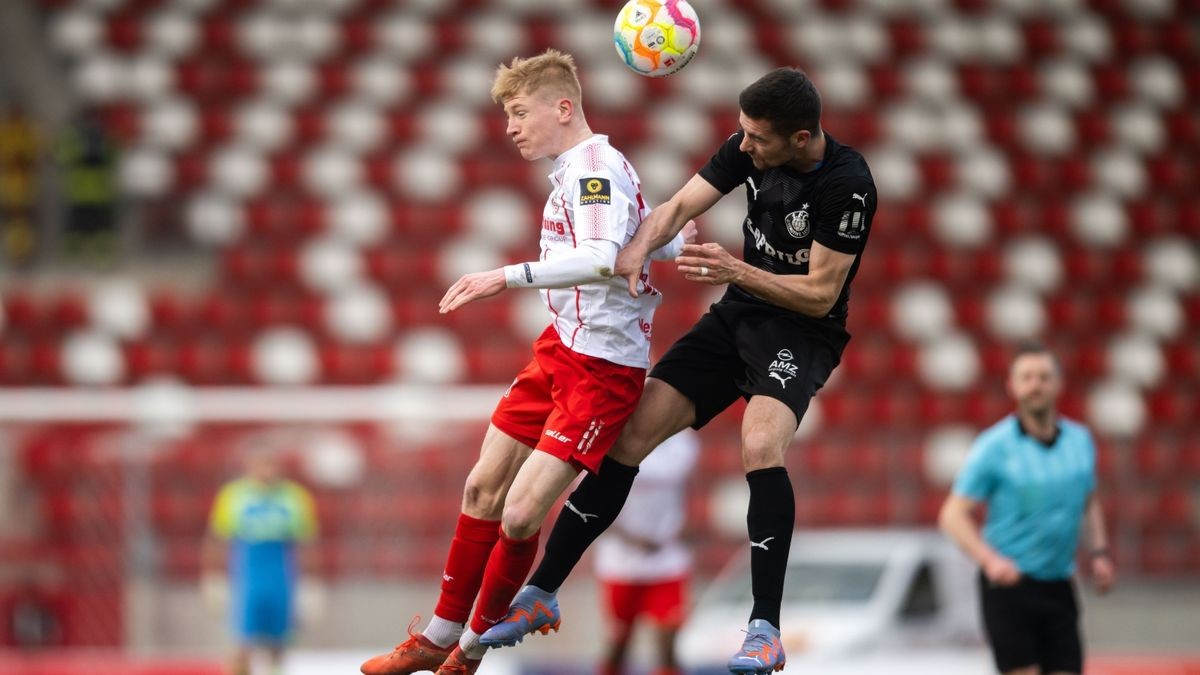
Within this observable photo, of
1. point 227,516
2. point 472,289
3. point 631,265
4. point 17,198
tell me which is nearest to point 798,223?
point 631,265

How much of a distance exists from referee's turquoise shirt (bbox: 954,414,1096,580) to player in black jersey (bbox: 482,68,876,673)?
2203mm

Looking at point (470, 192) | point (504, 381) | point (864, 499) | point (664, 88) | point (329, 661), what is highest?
point (664, 88)

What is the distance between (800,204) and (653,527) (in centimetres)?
477

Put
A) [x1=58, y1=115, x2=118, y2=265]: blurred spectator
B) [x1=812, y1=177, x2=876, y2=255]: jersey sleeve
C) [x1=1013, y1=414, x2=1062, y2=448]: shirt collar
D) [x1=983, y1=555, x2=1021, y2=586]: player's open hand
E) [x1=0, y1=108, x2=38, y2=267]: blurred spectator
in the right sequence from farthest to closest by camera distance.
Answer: [x1=0, y1=108, x2=38, y2=267]: blurred spectator, [x1=58, y1=115, x2=118, y2=265]: blurred spectator, [x1=1013, y1=414, x2=1062, y2=448]: shirt collar, [x1=983, y1=555, x2=1021, y2=586]: player's open hand, [x1=812, y1=177, x2=876, y2=255]: jersey sleeve

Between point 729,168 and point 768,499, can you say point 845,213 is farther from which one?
point 768,499

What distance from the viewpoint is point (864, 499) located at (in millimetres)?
12812

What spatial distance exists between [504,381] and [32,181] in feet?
16.3

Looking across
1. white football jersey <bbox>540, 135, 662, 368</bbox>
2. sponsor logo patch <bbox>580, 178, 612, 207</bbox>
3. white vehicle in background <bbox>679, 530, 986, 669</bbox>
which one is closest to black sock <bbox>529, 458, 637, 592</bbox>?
white football jersey <bbox>540, 135, 662, 368</bbox>

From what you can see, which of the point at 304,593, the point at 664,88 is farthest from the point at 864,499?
the point at 664,88

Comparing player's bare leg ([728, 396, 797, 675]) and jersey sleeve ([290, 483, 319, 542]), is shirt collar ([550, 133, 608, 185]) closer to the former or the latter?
player's bare leg ([728, 396, 797, 675])

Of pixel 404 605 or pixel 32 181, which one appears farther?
pixel 32 181

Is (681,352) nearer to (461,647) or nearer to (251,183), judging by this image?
(461,647)

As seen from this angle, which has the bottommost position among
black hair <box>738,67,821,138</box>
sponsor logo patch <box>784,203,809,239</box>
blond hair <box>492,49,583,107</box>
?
sponsor logo patch <box>784,203,809,239</box>

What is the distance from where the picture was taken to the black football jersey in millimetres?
5512
